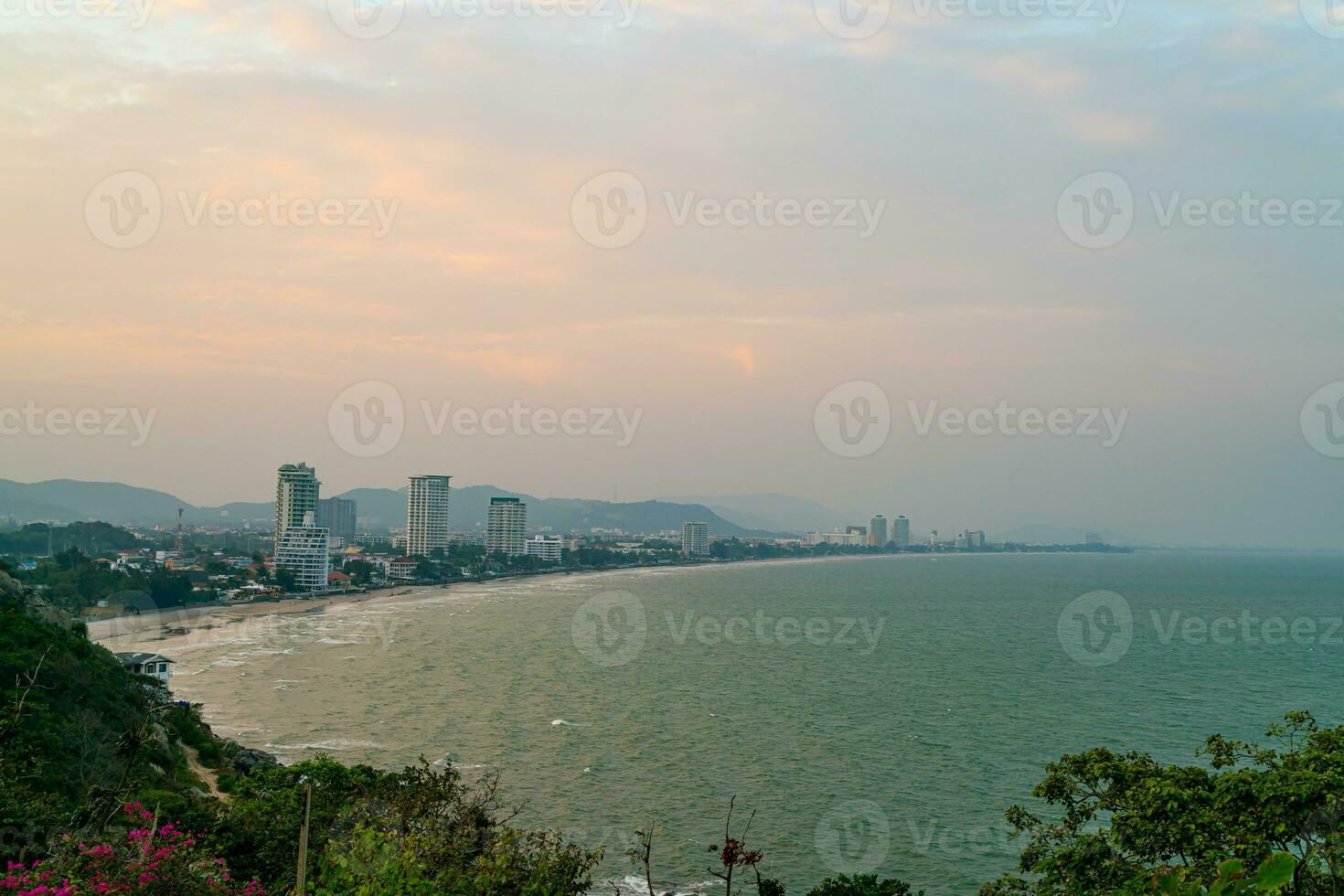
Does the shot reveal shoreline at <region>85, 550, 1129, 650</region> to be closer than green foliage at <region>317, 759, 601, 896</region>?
No

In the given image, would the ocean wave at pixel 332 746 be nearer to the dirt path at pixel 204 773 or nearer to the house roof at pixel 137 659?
the dirt path at pixel 204 773

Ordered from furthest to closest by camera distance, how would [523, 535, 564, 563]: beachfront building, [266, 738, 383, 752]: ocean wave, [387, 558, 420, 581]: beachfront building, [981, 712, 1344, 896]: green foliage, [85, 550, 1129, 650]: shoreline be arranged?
[523, 535, 564, 563]: beachfront building → [387, 558, 420, 581]: beachfront building → [85, 550, 1129, 650]: shoreline → [266, 738, 383, 752]: ocean wave → [981, 712, 1344, 896]: green foliage

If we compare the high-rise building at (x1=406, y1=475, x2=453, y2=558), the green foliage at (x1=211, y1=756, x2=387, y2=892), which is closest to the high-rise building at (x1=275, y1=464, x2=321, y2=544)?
the high-rise building at (x1=406, y1=475, x2=453, y2=558)

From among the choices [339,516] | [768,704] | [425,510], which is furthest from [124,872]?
[339,516]

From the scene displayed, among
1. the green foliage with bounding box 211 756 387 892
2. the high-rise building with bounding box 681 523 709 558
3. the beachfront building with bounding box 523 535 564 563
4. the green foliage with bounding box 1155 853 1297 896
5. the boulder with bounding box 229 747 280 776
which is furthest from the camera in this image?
the high-rise building with bounding box 681 523 709 558

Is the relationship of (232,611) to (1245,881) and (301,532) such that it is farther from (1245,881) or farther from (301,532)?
(1245,881)

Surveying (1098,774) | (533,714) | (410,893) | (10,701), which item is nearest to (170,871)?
(410,893)

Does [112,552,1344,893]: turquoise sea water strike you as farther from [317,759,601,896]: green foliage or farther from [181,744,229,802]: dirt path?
[317,759,601,896]: green foliage

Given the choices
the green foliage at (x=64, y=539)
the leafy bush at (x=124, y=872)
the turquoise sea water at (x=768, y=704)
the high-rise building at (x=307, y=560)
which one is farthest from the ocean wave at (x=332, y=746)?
the green foliage at (x=64, y=539)
